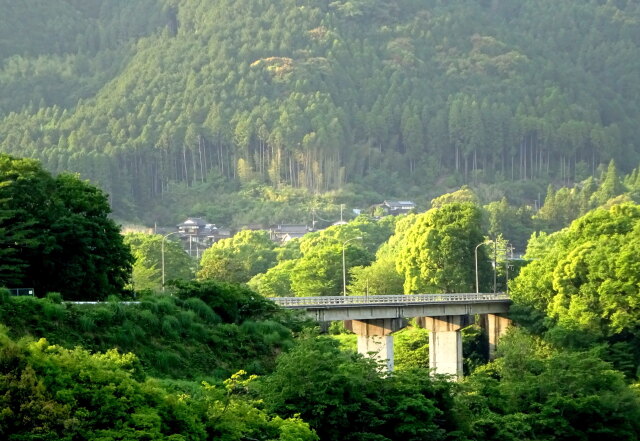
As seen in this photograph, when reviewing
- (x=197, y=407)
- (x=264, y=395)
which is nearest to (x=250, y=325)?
(x=264, y=395)

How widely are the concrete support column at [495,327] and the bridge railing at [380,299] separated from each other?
1.49 m

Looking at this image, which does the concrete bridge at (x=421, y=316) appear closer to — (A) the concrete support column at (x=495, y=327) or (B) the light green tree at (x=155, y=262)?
(A) the concrete support column at (x=495, y=327)

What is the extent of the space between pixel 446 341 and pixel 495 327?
7.83m

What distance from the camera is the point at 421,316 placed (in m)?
115

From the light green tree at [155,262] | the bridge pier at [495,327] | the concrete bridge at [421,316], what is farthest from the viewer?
the light green tree at [155,262]

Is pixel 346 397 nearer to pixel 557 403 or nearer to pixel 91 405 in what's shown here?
pixel 91 405

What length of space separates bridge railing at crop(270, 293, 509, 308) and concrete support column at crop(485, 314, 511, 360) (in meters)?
1.49

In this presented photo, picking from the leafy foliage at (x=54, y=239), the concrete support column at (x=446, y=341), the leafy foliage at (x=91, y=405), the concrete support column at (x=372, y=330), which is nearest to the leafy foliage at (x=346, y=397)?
the leafy foliage at (x=91, y=405)

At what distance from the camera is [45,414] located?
1932 inches

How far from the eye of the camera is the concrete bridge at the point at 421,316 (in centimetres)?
10244

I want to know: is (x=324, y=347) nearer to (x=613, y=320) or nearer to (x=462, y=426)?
(x=462, y=426)

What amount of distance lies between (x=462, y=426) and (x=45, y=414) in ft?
85.6

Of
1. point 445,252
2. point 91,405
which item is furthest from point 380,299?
point 91,405

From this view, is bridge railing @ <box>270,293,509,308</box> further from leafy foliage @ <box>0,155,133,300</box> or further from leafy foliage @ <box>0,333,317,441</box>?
leafy foliage @ <box>0,333,317,441</box>
